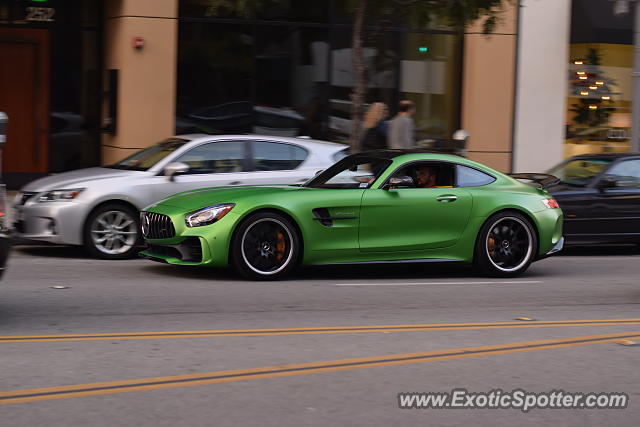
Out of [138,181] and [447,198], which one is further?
[138,181]

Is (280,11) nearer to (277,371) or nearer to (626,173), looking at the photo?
(626,173)

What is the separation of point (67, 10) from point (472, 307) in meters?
13.3

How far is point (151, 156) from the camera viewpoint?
12.5 metres

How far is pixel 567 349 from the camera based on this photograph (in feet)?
23.1

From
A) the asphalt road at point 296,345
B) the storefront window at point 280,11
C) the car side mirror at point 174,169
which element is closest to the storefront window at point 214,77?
the storefront window at point 280,11

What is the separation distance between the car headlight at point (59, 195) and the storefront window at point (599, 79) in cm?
1204

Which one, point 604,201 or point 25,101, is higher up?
point 25,101

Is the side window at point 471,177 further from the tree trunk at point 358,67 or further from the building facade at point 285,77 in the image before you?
the building facade at point 285,77

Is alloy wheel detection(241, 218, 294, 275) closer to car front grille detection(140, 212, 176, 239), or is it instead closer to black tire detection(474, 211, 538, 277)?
car front grille detection(140, 212, 176, 239)

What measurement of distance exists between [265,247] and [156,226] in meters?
1.16

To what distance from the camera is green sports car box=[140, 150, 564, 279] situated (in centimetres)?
981

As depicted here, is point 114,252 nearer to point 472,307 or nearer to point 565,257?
point 472,307

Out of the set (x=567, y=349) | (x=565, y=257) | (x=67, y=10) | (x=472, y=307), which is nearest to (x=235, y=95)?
(x=67, y=10)

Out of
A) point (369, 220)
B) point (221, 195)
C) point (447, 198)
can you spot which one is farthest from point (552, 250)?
point (221, 195)
